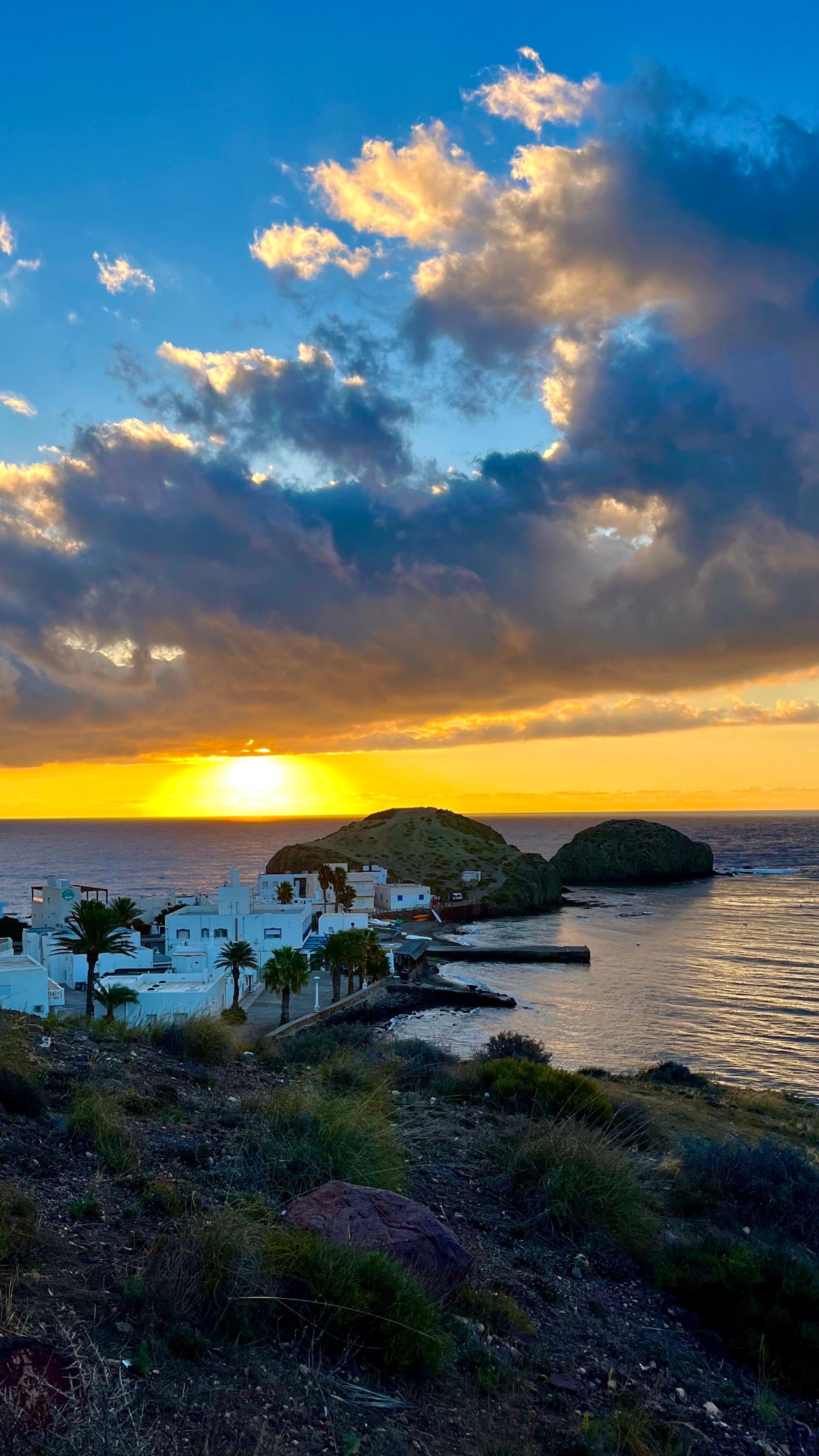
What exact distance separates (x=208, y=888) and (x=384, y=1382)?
126742 mm

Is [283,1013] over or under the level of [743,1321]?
under

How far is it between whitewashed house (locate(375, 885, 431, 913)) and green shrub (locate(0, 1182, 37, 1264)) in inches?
3442

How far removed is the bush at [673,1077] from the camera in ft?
89.7

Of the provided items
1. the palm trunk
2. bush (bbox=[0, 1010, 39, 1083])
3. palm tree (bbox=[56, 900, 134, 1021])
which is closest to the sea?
palm tree (bbox=[56, 900, 134, 1021])

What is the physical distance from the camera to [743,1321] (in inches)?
330

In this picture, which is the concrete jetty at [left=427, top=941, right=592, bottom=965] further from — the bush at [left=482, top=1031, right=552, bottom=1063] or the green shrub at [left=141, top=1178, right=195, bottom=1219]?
the green shrub at [left=141, top=1178, right=195, bottom=1219]

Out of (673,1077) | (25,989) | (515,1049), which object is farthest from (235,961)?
(673,1077)

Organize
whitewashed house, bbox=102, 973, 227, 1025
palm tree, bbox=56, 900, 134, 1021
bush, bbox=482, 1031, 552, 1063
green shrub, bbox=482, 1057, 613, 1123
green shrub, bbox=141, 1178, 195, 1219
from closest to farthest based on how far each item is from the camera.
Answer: green shrub, bbox=141, 1178, 195, 1219 < green shrub, bbox=482, 1057, 613, 1123 < bush, bbox=482, 1031, 552, 1063 < whitewashed house, bbox=102, 973, 227, 1025 < palm tree, bbox=56, 900, 134, 1021

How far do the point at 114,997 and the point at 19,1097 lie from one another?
2201 centimetres

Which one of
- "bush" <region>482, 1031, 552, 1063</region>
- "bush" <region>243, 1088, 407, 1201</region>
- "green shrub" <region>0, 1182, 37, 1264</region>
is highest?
"green shrub" <region>0, 1182, 37, 1264</region>

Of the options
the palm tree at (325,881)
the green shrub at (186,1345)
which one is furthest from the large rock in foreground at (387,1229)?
the palm tree at (325,881)

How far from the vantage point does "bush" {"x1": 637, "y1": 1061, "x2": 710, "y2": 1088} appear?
27.3 m

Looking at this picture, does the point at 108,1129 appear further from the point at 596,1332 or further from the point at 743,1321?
the point at 743,1321

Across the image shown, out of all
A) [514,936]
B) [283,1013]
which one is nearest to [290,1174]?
[283,1013]
